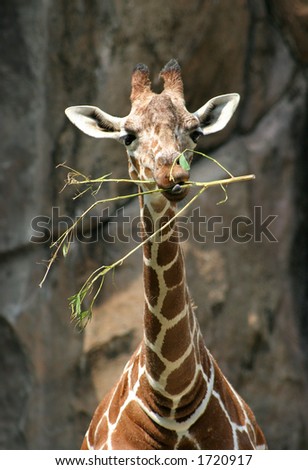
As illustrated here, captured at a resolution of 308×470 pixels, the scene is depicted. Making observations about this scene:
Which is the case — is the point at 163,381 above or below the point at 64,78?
below

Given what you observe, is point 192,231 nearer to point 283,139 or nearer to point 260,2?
point 283,139

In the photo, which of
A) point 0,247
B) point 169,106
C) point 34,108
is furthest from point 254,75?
point 169,106

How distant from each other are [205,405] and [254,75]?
10.2 feet

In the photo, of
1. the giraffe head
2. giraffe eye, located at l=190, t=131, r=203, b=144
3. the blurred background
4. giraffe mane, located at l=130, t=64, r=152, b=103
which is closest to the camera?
the giraffe head

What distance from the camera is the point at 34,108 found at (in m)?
5.68

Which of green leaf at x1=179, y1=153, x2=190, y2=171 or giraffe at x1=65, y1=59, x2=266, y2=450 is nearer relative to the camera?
green leaf at x1=179, y1=153, x2=190, y2=171

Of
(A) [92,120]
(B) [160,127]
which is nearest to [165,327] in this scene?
(B) [160,127]

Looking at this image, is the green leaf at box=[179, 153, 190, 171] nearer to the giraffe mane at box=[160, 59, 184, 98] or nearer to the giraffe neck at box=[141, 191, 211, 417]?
the giraffe neck at box=[141, 191, 211, 417]

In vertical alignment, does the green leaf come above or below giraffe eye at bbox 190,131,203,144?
below

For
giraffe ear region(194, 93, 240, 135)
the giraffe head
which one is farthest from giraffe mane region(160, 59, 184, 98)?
giraffe ear region(194, 93, 240, 135)

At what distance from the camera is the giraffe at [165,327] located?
3.51m

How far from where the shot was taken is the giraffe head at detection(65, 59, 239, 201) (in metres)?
3.26

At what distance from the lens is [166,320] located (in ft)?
11.8

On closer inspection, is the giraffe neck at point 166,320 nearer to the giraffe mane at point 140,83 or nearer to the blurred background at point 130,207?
the giraffe mane at point 140,83
